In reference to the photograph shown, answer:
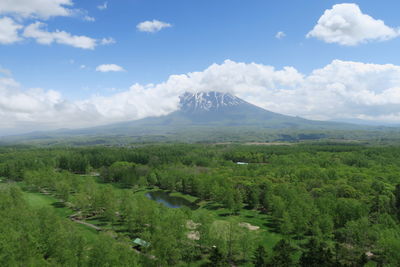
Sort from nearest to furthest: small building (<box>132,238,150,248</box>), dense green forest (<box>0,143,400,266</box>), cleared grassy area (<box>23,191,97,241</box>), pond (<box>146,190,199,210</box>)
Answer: dense green forest (<box>0,143,400,266</box>)
small building (<box>132,238,150,248</box>)
cleared grassy area (<box>23,191,97,241</box>)
pond (<box>146,190,199,210</box>)

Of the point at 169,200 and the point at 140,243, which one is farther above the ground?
the point at 140,243

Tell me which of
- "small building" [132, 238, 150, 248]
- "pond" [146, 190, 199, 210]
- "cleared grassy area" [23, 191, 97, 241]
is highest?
"small building" [132, 238, 150, 248]

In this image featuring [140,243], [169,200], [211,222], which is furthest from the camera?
[169,200]

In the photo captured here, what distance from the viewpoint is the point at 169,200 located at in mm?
77375

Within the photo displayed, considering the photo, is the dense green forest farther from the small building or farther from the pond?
the pond

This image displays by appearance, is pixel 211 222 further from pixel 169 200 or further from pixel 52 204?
pixel 52 204

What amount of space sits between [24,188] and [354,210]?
95.9 metres

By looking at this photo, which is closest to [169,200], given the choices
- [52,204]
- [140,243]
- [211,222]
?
[52,204]

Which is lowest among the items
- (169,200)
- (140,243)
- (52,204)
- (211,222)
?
(169,200)

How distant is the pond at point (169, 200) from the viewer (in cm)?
7144

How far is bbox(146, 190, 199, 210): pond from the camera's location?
71438mm

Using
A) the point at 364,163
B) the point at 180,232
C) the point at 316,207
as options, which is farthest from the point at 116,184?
the point at 364,163

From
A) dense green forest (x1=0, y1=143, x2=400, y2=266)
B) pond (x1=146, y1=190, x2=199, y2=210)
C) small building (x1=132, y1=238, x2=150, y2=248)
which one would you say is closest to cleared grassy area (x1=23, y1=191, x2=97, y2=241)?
dense green forest (x1=0, y1=143, x2=400, y2=266)

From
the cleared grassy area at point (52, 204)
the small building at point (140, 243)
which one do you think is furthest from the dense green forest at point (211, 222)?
the small building at point (140, 243)
